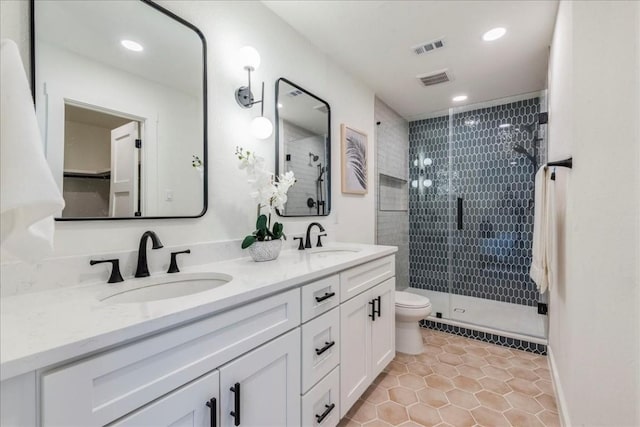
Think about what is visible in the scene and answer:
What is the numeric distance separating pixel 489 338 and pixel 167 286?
8.88ft

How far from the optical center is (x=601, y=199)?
1.16 meters

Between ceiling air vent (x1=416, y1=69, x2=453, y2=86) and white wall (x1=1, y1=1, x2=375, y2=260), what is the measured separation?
100cm

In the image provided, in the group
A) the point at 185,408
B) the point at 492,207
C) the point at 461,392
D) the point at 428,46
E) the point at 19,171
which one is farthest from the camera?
the point at 492,207

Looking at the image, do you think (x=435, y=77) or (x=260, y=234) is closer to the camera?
(x=260, y=234)

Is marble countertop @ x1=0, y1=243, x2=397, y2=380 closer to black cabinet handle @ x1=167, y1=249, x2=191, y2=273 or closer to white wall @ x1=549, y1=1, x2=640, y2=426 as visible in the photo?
black cabinet handle @ x1=167, y1=249, x2=191, y2=273

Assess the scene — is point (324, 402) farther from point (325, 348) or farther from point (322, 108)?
point (322, 108)

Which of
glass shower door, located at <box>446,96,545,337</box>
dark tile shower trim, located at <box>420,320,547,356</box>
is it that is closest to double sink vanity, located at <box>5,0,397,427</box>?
dark tile shower trim, located at <box>420,320,547,356</box>

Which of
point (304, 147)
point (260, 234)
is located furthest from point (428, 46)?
point (260, 234)

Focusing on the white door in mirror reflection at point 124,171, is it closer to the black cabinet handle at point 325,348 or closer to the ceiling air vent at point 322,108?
the black cabinet handle at point 325,348

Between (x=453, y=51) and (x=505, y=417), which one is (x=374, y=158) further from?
(x=505, y=417)

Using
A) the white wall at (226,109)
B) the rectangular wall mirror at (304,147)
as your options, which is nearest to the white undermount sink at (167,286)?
the white wall at (226,109)

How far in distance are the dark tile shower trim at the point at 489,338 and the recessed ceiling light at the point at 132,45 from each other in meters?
3.12

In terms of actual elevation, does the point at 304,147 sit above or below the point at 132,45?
below

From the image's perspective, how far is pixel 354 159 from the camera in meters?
2.60
